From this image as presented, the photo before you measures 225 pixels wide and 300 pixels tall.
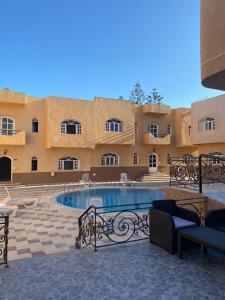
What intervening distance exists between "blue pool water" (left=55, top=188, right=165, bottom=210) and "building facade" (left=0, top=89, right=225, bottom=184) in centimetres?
478

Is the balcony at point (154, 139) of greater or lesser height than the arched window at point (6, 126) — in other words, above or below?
below

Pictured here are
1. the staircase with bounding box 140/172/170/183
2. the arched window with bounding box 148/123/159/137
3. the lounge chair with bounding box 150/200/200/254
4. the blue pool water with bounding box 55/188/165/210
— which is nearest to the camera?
the lounge chair with bounding box 150/200/200/254

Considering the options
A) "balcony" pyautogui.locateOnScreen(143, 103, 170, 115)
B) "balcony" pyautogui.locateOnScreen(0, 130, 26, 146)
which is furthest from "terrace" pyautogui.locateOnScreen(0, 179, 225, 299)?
"balcony" pyautogui.locateOnScreen(143, 103, 170, 115)

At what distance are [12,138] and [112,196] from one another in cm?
922

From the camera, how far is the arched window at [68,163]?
73.7 ft

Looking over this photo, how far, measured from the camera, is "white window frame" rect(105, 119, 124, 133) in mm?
23344

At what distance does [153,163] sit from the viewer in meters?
27.1

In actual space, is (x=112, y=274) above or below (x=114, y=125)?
below

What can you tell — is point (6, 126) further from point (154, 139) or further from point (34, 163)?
point (154, 139)

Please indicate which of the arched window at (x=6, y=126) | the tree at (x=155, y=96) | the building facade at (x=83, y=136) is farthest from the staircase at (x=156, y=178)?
the tree at (x=155, y=96)

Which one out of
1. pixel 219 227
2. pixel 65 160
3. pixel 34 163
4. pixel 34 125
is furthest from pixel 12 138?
pixel 219 227

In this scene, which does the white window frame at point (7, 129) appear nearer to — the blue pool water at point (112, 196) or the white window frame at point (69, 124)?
the white window frame at point (69, 124)

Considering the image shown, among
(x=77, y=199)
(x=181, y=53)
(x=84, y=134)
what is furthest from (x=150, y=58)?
(x=77, y=199)

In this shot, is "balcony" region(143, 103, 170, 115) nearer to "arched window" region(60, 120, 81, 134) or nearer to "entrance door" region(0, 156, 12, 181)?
"arched window" region(60, 120, 81, 134)
